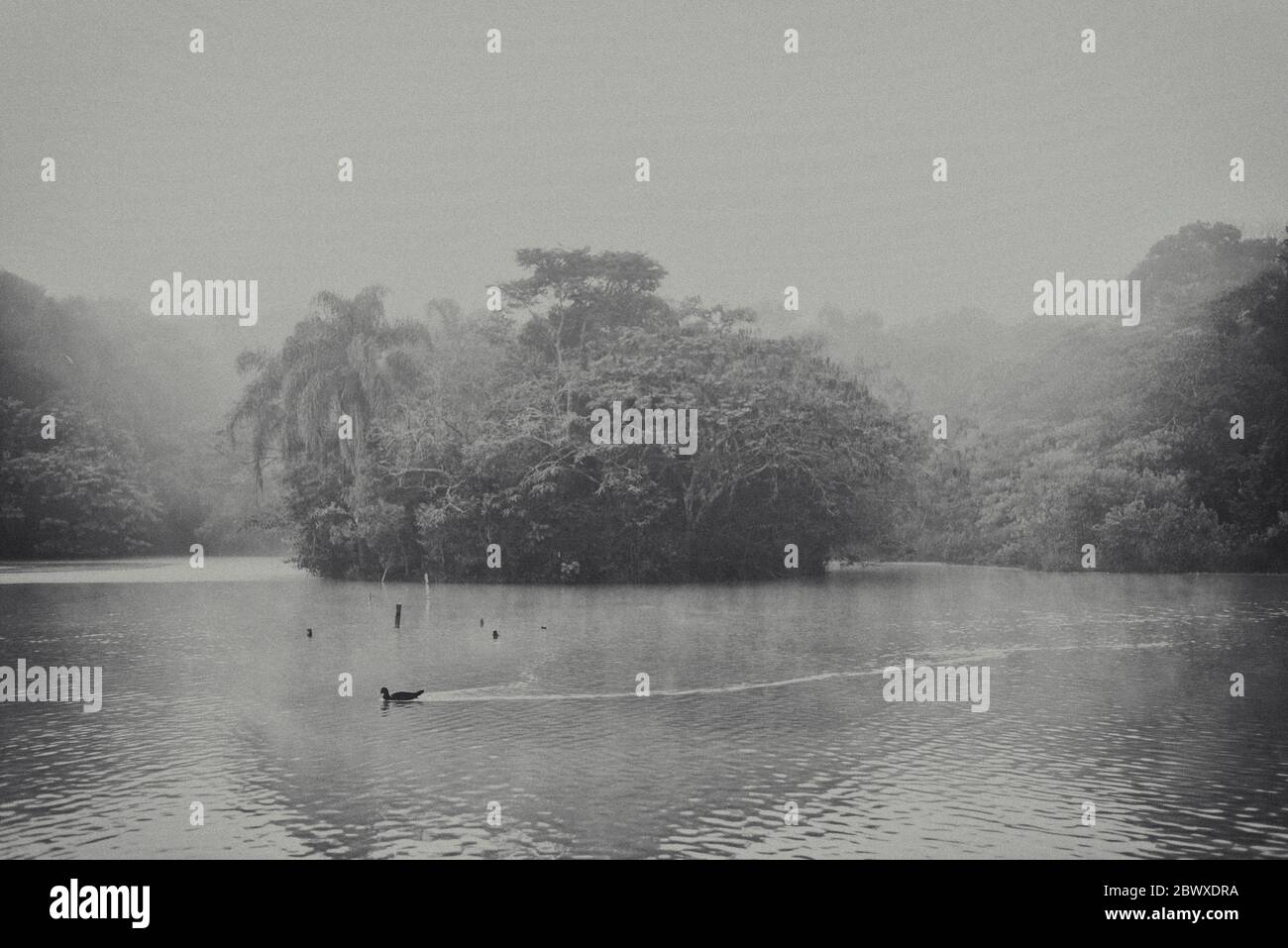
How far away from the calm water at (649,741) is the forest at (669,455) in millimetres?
18721

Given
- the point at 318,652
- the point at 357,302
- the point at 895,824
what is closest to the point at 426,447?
the point at 357,302

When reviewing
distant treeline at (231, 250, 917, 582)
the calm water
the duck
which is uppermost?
distant treeline at (231, 250, 917, 582)

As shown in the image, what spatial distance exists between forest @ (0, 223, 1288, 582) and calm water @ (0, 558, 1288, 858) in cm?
1872

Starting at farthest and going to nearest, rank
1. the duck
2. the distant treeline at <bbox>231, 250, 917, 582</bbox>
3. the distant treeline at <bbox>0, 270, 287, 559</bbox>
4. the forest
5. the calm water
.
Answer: the distant treeline at <bbox>0, 270, 287, 559</bbox> < the forest < the distant treeline at <bbox>231, 250, 917, 582</bbox> < the duck < the calm water

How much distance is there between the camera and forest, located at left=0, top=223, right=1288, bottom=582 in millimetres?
50000

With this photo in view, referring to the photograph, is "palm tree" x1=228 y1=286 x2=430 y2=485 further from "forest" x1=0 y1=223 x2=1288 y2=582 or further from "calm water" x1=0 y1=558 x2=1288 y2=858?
"calm water" x1=0 y1=558 x2=1288 y2=858

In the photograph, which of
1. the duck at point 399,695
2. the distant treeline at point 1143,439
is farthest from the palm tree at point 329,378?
the duck at point 399,695

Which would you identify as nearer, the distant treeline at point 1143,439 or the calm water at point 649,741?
the calm water at point 649,741

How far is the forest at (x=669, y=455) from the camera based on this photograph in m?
50.0

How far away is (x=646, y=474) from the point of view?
49.7m

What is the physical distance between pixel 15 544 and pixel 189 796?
227 ft

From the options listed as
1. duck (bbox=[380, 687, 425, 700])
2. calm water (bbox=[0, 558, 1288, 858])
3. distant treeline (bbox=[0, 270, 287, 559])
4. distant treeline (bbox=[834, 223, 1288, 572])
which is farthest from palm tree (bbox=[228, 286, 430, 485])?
duck (bbox=[380, 687, 425, 700])

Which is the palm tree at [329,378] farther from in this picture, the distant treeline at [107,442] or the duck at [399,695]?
the duck at [399,695]
